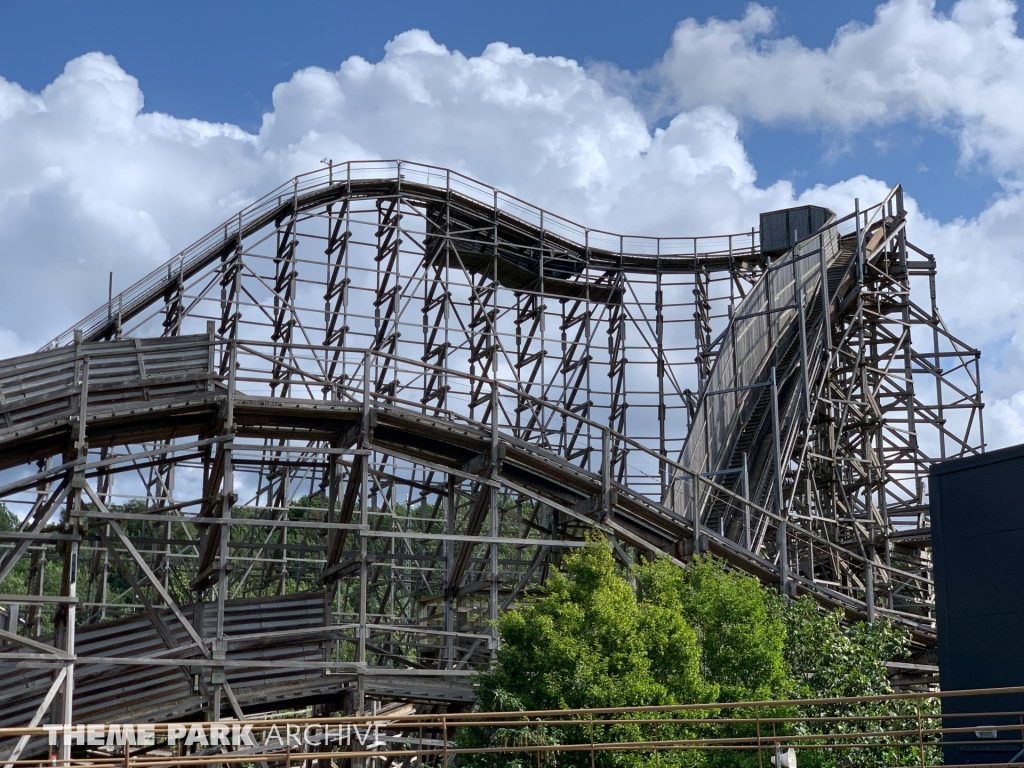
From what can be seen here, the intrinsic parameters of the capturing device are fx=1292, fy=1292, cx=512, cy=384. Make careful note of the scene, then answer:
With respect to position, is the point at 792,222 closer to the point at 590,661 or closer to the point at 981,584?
the point at 590,661

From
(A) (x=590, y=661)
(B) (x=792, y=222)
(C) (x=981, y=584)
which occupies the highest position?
(B) (x=792, y=222)

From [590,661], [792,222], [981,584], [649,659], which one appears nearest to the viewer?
[981,584]

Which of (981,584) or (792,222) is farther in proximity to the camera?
(792,222)

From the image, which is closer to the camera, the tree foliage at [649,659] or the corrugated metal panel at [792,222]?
the tree foliage at [649,659]

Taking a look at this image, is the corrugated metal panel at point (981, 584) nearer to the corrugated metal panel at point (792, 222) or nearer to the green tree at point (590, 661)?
the green tree at point (590, 661)

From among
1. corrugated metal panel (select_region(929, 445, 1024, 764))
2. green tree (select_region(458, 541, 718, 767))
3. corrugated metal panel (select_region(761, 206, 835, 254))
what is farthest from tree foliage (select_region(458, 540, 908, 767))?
corrugated metal panel (select_region(761, 206, 835, 254))

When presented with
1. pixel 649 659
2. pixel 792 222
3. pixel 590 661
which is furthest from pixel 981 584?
pixel 792 222

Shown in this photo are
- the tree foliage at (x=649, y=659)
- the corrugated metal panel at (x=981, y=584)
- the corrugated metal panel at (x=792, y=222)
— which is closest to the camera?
the corrugated metal panel at (x=981, y=584)

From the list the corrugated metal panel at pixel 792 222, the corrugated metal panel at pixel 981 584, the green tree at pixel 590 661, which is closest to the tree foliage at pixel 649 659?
the green tree at pixel 590 661

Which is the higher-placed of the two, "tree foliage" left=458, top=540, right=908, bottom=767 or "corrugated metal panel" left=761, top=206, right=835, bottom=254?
"corrugated metal panel" left=761, top=206, right=835, bottom=254

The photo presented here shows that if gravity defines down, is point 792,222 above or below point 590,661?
above

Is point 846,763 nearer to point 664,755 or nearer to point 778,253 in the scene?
point 664,755

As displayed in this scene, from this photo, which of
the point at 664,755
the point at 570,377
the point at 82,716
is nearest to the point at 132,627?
the point at 82,716

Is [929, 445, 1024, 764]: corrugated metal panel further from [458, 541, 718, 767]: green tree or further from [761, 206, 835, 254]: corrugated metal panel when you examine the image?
[761, 206, 835, 254]: corrugated metal panel
